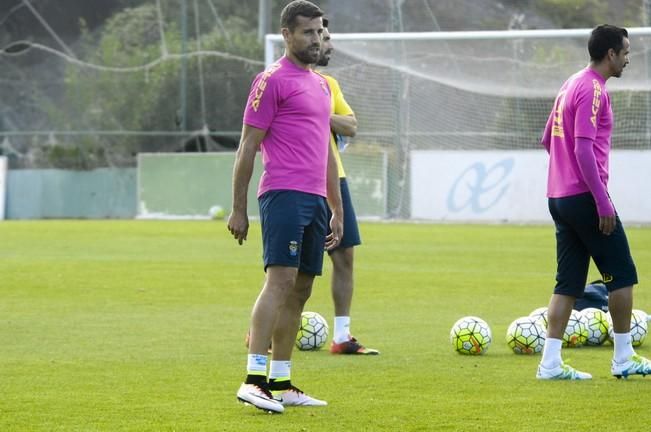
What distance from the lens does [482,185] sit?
97.9 ft

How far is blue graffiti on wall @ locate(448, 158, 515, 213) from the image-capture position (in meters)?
29.7

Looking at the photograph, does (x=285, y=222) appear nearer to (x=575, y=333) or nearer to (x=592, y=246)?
(x=592, y=246)

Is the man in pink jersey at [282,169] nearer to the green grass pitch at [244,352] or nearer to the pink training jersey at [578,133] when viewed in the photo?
the green grass pitch at [244,352]

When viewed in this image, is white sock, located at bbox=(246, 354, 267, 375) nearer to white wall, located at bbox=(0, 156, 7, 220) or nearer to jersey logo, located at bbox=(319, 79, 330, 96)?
jersey logo, located at bbox=(319, 79, 330, 96)

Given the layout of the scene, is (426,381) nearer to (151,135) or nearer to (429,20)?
(429,20)

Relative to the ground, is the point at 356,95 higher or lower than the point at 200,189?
higher

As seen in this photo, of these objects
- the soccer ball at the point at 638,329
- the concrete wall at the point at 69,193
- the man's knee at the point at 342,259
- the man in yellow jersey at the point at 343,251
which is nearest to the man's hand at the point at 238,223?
the man in yellow jersey at the point at 343,251

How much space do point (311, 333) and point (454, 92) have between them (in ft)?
68.1

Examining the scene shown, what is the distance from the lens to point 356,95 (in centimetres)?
3064

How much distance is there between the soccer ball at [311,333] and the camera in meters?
9.91

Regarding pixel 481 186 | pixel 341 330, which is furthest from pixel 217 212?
pixel 341 330

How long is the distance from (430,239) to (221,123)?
15624 millimetres

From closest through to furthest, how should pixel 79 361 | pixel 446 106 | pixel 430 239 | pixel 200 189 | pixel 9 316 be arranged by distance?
1. pixel 79 361
2. pixel 9 316
3. pixel 430 239
4. pixel 446 106
5. pixel 200 189

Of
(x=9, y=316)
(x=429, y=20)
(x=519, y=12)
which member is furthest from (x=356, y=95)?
(x=9, y=316)
